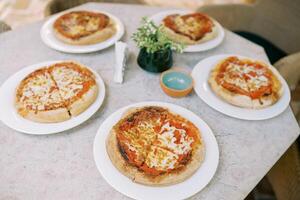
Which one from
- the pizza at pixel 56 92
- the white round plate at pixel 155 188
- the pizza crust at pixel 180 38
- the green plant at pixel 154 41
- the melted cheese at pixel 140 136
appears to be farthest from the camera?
the pizza crust at pixel 180 38

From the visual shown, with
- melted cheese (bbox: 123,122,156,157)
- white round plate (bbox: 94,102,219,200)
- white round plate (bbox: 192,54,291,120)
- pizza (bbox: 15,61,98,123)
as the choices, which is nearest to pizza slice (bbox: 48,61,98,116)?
pizza (bbox: 15,61,98,123)

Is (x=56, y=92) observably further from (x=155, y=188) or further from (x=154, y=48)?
(x=155, y=188)

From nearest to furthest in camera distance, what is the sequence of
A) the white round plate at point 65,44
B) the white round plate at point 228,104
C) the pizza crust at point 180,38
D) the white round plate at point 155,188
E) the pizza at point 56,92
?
1. the white round plate at point 155,188
2. the pizza at point 56,92
3. the white round plate at point 228,104
4. the white round plate at point 65,44
5. the pizza crust at point 180,38

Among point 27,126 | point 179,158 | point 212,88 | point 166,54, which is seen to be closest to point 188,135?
point 179,158

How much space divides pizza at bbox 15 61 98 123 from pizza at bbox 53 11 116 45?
0.23m

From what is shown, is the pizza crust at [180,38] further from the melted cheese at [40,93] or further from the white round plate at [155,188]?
the melted cheese at [40,93]

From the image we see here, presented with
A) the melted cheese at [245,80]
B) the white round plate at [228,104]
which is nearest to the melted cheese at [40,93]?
the white round plate at [228,104]

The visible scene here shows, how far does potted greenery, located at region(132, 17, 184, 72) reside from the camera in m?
1.56

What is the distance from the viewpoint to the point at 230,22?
8.21 ft

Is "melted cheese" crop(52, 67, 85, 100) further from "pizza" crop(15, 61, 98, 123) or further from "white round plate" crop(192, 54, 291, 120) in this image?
"white round plate" crop(192, 54, 291, 120)

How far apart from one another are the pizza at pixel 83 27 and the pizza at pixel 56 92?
9.2 inches

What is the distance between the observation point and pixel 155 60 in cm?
162

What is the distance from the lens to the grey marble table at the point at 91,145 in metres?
1.14

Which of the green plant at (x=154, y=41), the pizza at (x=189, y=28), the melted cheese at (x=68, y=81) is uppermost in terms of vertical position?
the green plant at (x=154, y=41)
